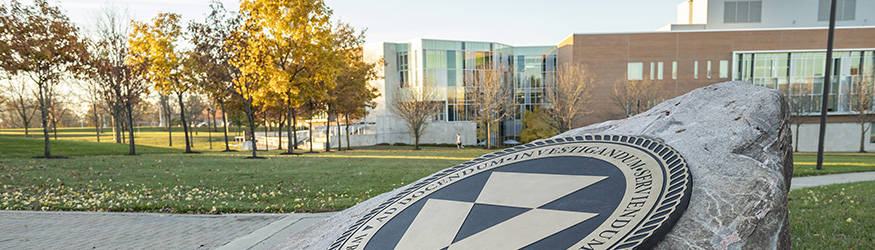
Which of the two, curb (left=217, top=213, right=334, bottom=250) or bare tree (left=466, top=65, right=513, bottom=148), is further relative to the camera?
bare tree (left=466, top=65, right=513, bottom=148)

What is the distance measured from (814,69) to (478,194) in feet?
157

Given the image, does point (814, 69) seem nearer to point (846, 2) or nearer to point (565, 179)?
point (846, 2)

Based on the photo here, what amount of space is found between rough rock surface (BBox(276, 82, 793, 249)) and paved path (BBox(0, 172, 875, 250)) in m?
1.41

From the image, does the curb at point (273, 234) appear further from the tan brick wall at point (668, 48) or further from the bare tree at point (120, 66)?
the tan brick wall at point (668, 48)

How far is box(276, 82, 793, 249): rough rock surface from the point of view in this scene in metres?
2.63

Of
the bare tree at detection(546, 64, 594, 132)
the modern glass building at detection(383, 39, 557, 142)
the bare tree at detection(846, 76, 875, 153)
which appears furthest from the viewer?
the modern glass building at detection(383, 39, 557, 142)

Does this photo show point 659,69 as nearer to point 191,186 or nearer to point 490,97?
point 490,97

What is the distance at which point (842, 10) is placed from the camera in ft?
141

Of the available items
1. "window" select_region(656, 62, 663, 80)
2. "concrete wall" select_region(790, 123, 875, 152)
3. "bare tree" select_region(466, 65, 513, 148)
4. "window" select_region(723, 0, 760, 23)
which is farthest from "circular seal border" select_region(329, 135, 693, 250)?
"window" select_region(723, 0, 760, 23)

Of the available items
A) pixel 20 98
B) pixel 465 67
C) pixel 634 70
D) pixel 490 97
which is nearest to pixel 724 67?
pixel 634 70

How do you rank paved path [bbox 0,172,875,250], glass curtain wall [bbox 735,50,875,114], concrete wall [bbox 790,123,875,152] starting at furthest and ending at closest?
glass curtain wall [bbox 735,50,875,114]
concrete wall [bbox 790,123,875,152]
paved path [bbox 0,172,875,250]

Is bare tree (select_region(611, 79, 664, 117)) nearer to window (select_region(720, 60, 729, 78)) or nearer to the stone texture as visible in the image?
window (select_region(720, 60, 729, 78))

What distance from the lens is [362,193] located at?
9.11 m

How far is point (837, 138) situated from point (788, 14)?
491 inches
